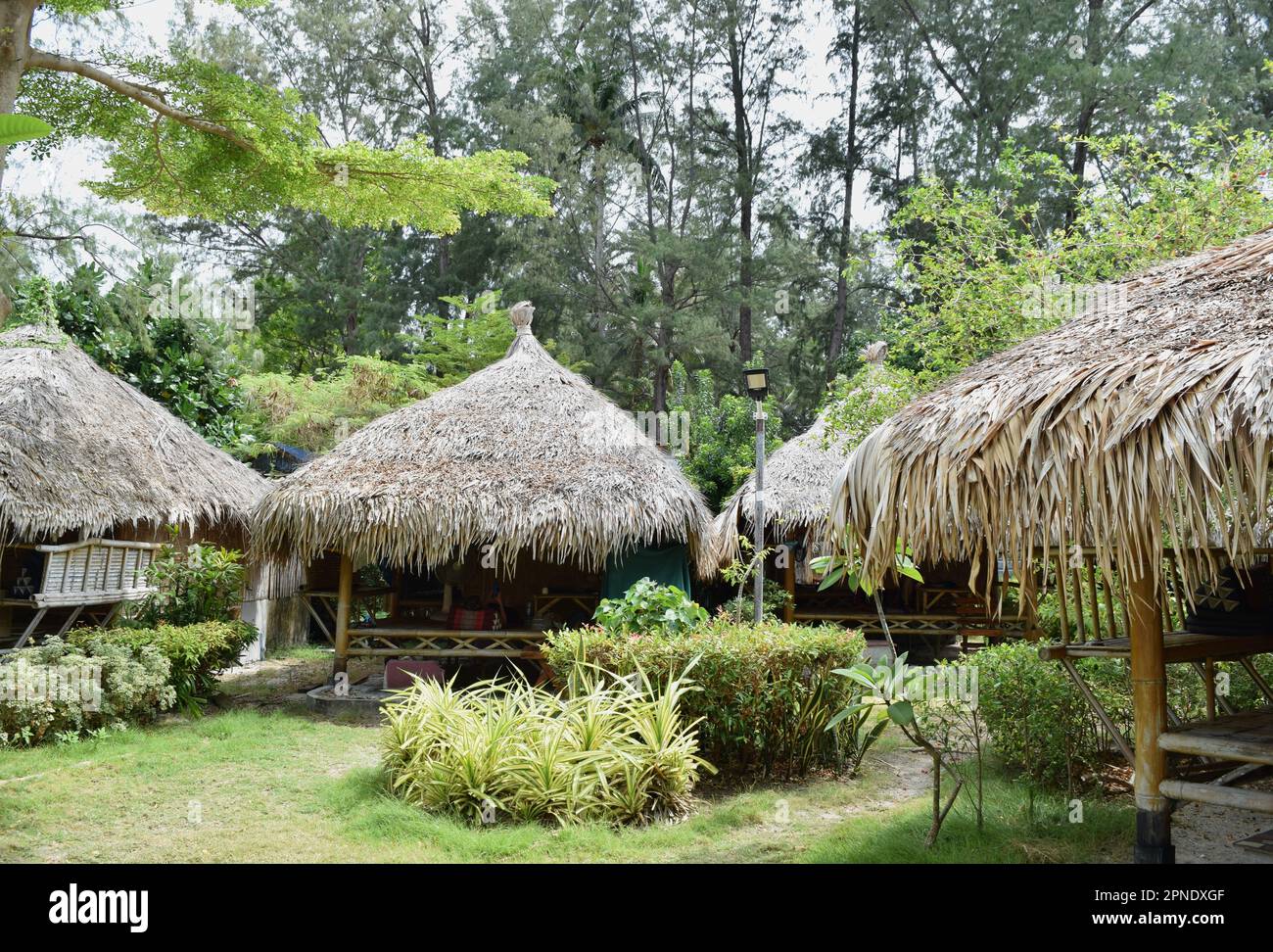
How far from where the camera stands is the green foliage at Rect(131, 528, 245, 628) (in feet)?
30.1

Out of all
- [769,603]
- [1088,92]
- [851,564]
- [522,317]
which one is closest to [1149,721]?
[851,564]

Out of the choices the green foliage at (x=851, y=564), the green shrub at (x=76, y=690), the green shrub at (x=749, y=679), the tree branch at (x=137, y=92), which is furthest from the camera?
the tree branch at (x=137, y=92)

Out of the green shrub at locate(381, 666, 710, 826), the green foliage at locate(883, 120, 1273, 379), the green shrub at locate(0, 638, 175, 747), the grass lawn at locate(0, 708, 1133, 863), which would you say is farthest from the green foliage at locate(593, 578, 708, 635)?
the green shrub at locate(0, 638, 175, 747)

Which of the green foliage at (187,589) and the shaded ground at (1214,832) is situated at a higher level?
the green foliage at (187,589)

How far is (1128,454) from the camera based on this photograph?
11.8 feet

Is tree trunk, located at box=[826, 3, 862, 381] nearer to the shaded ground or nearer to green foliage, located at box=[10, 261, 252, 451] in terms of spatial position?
green foliage, located at box=[10, 261, 252, 451]

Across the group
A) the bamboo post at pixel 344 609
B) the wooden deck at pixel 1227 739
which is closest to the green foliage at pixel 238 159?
the bamboo post at pixel 344 609

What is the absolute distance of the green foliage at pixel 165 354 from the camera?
1289 cm

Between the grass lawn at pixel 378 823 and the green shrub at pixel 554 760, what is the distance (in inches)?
6.2

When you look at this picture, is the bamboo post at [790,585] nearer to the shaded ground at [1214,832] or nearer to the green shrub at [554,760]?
the green shrub at [554,760]

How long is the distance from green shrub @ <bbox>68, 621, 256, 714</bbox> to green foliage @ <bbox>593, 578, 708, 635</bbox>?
386cm

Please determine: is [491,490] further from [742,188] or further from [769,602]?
[742,188]

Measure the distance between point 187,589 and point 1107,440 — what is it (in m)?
8.63

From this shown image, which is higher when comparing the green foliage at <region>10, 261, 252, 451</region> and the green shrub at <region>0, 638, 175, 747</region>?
the green foliage at <region>10, 261, 252, 451</region>
